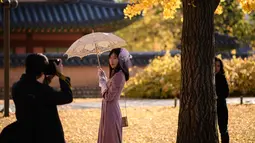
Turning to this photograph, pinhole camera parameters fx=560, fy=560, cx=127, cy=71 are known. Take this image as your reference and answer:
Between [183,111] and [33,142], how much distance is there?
3.38 metres

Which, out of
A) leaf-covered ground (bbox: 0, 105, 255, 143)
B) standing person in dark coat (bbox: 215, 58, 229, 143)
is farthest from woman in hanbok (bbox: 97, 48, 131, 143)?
leaf-covered ground (bbox: 0, 105, 255, 143)

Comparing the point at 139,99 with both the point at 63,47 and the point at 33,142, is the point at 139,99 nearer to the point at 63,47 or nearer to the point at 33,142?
the point at 63,47

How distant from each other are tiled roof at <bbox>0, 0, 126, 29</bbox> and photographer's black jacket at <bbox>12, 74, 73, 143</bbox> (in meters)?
17.6

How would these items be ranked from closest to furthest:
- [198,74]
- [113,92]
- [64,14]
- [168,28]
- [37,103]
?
1. [37,103]
2. [113,92]
3. [198,74]
4. [64,14]
5. [168,28]

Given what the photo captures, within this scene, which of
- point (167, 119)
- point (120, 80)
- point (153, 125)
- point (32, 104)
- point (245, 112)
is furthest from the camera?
point (245, 112)

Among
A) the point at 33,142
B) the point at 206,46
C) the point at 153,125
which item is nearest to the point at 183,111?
the point at 206,46

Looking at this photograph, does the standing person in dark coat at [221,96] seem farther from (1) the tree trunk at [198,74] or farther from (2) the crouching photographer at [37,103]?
(2) the crouching photographer at [37,103]

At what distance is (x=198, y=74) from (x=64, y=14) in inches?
635

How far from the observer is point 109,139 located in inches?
304

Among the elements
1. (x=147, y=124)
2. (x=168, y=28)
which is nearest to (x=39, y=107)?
(x=147, y=124)

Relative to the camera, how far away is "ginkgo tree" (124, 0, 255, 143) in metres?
8.49

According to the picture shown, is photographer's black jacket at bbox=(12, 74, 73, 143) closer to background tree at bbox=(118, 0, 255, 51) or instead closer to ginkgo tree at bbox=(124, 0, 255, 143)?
ginkgo tree at bbox=(124, 0, 255, 143)

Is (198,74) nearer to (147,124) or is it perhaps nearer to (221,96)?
(221,96)

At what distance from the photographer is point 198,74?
27.9ft
